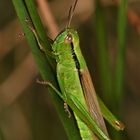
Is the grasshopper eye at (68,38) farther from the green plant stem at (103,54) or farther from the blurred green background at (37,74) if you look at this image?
the blurred green background at (37,74)

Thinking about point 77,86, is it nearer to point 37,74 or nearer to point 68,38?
point 68,38

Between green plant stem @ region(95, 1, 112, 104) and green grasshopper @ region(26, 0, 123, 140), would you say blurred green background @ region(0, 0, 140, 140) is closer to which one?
green plant stem @ region(95, 1, 112, 104)

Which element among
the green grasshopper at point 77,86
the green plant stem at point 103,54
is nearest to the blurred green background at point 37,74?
the green plant stem at point 103,54

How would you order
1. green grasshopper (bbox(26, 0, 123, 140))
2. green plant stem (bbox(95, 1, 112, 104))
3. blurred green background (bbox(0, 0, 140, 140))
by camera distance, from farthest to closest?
1. blurred green background (bbox(0, 0, 140, 140))
2. green plant stem (bbox(95, 1, 112, 104))
3. green grasshopper (bbox(26, 0, 123, 140))

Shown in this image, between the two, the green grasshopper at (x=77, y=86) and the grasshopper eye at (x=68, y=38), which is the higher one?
the grasshopper eye at (x=68, y=38)

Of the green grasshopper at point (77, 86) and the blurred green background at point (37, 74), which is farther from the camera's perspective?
the blurred green background at point (37, 74)

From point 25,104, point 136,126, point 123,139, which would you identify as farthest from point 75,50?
point 136,126

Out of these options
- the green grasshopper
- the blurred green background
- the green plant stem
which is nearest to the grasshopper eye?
the green grasshopper

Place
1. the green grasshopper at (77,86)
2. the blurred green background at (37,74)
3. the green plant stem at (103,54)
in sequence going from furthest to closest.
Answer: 1. the blurred green background at (37,74)
2. the green plant stem at (103,54)
3. the green grasshopper at (77,86)
